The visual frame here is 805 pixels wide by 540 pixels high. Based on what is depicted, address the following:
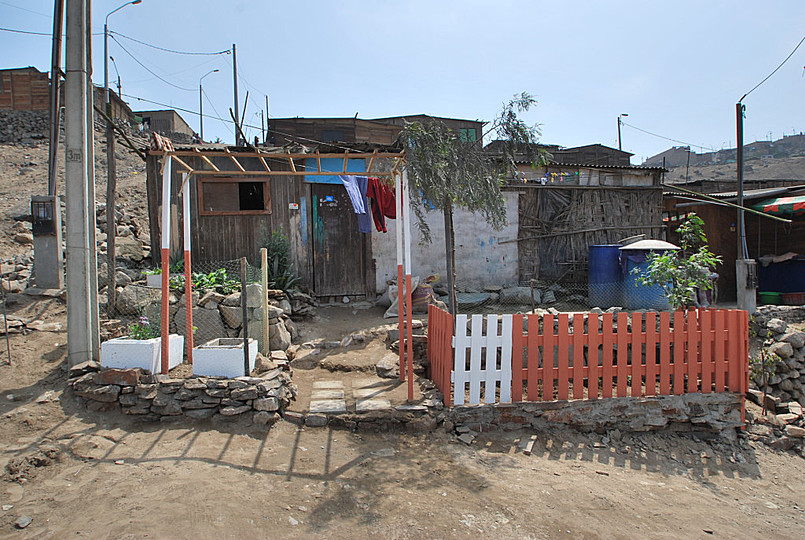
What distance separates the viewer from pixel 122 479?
3953mm

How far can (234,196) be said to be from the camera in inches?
407

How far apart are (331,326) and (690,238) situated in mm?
6032

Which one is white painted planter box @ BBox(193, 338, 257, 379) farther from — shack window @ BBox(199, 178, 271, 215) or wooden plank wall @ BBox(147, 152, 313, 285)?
shack window @ BBox(199, 178, 271, 215)

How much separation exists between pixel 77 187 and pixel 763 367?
394 inches

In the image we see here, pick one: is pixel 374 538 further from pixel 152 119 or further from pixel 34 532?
pixel 152 119

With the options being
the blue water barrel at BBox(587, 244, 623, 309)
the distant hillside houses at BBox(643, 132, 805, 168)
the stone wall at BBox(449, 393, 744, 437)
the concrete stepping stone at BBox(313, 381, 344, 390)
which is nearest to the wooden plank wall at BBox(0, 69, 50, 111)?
the concrete stepping stone at BBox(313, 381, 344, 390)

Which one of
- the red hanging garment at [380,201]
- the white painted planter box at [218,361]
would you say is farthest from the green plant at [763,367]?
the white painted planter box at [218,361]

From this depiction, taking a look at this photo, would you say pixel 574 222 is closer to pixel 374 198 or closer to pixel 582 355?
pixel 374 198

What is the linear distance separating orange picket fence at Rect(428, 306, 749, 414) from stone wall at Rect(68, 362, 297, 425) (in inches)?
81.7

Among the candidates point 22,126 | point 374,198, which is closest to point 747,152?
point 374,198

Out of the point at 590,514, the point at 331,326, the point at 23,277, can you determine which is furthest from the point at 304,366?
the point at 23,277

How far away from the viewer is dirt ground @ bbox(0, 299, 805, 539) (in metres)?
3.57

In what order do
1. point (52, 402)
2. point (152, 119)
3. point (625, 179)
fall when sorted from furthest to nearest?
point (152, 119)
point (625, 179)
point (52, 402)

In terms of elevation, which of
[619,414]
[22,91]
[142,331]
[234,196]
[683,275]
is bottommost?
[619,414]
